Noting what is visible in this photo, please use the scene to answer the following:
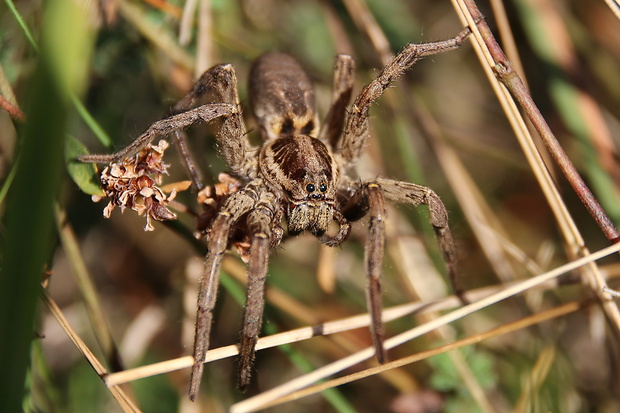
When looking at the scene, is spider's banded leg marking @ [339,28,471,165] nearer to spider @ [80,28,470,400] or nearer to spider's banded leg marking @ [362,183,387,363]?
spider @ [80,28,470,400]

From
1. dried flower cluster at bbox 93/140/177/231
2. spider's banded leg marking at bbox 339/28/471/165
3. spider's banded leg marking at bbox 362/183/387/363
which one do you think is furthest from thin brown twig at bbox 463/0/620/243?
dried flower cluster at bbox 93/140/177/231

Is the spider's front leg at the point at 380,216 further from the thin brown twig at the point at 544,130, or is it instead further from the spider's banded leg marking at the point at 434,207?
the thin brown twig at the point at 544,130

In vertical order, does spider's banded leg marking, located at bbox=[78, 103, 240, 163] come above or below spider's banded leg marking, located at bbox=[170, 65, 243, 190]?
below

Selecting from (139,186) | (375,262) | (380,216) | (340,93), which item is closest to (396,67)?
(340,93)

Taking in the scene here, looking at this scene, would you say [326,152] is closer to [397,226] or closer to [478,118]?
[397,226]

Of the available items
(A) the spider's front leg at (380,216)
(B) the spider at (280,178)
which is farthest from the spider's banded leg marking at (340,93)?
(A) the spider's front leg at (380,216)

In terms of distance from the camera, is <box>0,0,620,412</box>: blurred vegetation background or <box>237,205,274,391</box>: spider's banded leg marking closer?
<box>237,205,274,391</box>: spider's banded leg marking

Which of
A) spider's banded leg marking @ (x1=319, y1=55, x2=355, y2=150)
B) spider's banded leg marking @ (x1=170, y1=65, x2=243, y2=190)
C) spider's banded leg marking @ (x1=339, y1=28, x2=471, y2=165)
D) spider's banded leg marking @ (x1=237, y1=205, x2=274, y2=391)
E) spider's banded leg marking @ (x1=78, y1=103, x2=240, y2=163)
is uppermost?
spider's banded leg marking @ (x1=319, y1=55, x2=355, y2=150)

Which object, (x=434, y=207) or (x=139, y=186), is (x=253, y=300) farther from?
(x=434, y=207)
